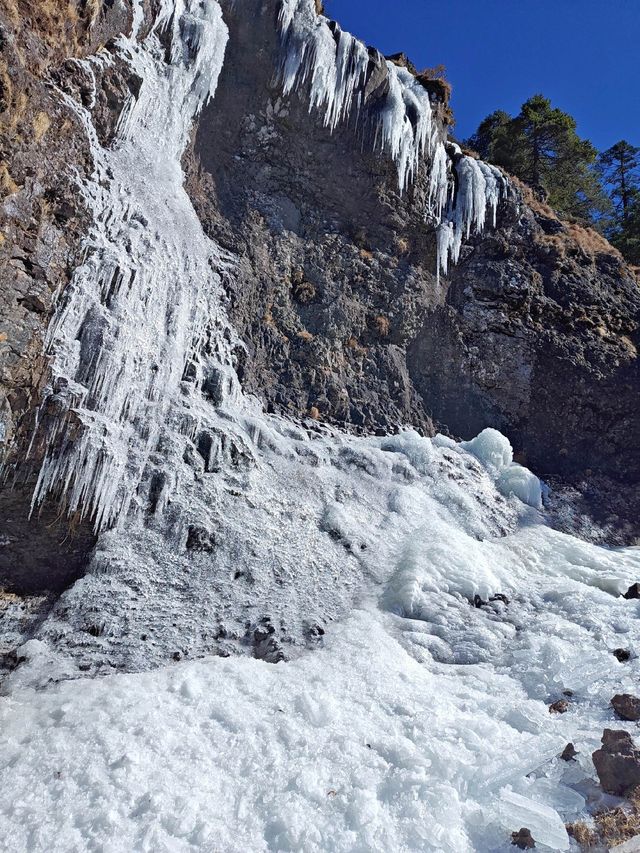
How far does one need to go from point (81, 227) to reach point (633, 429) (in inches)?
493

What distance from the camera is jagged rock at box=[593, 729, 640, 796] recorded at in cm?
439

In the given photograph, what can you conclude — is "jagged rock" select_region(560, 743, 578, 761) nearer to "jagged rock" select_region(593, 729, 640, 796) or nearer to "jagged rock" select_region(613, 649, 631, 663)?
"jagged rock" select_region(593, 729, 640, 796)

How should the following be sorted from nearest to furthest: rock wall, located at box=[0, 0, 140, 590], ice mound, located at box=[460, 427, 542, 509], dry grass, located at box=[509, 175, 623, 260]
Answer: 1. rock wall, located at box=[0, 0, 140, 590]
2. ice mound, located at box=[460, 427, 542, 509]
3. dry grass, located at box=[509, 175, 623, 260]

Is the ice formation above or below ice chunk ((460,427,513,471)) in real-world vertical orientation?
below

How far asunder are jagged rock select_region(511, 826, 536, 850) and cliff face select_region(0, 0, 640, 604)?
7.35 m

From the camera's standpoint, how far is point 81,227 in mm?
8453

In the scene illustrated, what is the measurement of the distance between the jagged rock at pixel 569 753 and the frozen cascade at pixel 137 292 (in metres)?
5.58

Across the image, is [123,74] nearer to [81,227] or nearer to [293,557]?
[81,227]

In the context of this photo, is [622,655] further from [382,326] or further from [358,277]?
[358,277]

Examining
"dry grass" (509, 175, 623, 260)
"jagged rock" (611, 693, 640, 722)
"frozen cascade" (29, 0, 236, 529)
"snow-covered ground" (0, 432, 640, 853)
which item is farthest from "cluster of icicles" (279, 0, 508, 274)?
"jagged rock" (611, 693, 640, 722)

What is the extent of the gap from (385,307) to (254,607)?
7.93 m

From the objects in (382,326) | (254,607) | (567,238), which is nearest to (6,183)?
(254,607)

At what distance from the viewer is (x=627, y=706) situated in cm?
559

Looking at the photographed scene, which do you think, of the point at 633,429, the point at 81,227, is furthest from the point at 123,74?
the point at 633,429
